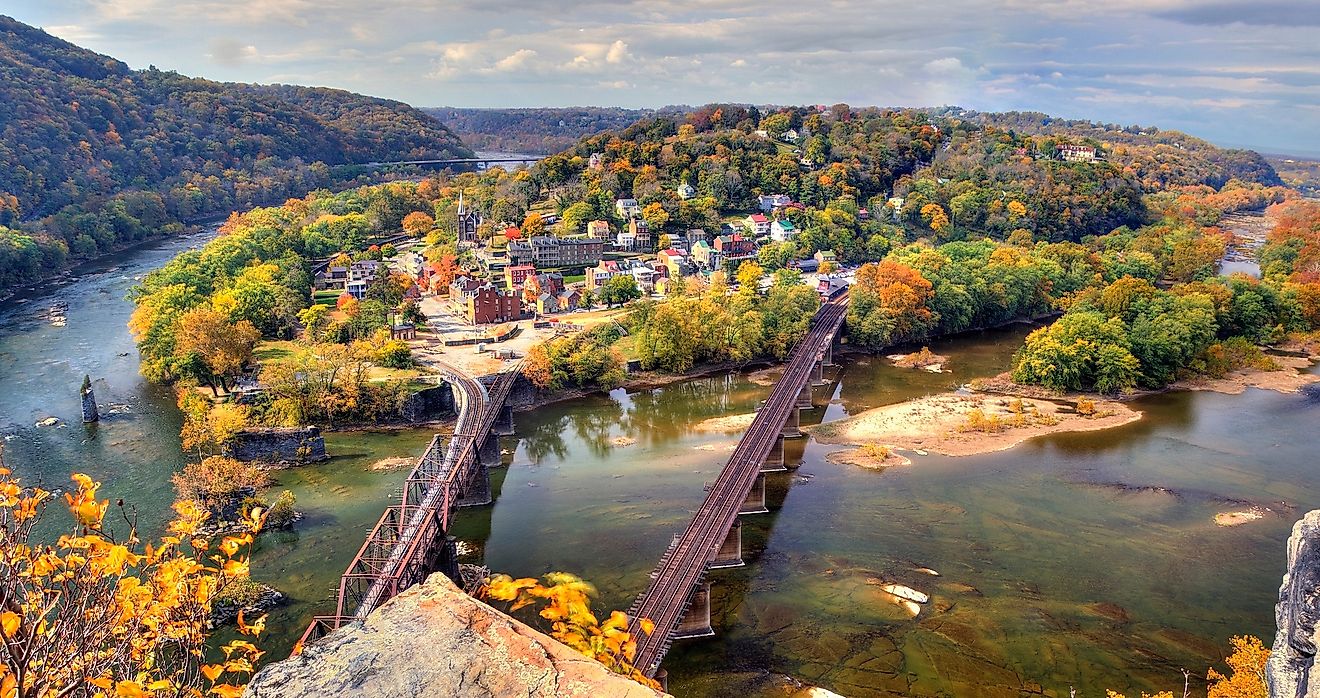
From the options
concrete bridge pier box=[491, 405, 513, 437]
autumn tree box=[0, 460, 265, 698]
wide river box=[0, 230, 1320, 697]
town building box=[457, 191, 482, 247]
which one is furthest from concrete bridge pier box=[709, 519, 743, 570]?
town building box=[457, 191, 482, 247]

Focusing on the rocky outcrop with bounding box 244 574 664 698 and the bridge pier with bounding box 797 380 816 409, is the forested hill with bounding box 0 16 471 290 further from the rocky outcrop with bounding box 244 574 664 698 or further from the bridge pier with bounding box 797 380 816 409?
the rocky outcrop with bounding box 244 574 664 698

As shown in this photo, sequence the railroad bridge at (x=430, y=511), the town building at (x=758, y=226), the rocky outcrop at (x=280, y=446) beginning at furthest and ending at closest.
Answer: the town building at (x=758, y=226), the rocky outcrop at (x=280, y=446), the railroad bridge at (x=430, y=511)

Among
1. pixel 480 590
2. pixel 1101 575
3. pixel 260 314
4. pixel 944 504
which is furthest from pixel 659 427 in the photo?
pixel 260 314

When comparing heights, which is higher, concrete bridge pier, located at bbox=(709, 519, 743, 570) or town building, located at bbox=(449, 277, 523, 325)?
town building, located at bbox=(449, 277, 523, 325)

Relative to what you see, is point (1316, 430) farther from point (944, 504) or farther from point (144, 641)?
point (144, 641)

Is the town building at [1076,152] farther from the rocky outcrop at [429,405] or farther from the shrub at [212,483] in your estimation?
the shrub at [212,483]

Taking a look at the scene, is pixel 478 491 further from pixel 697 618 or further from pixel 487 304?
pixel 487 304

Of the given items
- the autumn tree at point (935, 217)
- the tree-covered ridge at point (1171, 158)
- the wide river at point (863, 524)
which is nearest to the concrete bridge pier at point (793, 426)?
the wide river at point (863, 524)
